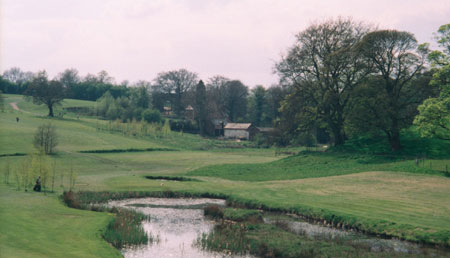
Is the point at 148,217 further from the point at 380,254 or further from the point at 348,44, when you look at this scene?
the point at 348,44

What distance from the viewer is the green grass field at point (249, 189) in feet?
82.4

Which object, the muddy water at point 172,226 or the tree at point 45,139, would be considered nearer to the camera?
A: the muddy water at point 172,226

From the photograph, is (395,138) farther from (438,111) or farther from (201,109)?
(201,109)

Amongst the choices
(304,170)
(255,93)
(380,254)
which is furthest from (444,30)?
(255,93)

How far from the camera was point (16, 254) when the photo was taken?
63.6ft

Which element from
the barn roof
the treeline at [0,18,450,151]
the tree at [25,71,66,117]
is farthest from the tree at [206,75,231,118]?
the treeline at [0,18,450,151]

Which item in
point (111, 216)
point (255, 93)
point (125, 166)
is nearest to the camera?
point (111, 216)

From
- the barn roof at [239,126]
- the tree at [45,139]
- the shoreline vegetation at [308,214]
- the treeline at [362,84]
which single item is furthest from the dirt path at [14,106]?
the shoreline vegetation at [308,214]

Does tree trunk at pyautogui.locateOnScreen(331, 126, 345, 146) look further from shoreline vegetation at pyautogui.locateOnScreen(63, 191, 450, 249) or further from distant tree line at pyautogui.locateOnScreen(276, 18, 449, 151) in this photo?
shoreline vegetation at pyautogui.locateOnScreen(63, 191, 450, 249)

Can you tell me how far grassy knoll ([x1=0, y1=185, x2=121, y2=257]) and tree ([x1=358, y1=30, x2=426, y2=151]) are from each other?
40.5m

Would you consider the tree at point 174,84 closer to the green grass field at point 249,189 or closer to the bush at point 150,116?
the bush at point 150,116

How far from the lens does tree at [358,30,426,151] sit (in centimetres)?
5666

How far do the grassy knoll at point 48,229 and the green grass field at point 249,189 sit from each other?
54 mm

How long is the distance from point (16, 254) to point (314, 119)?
55.1m
